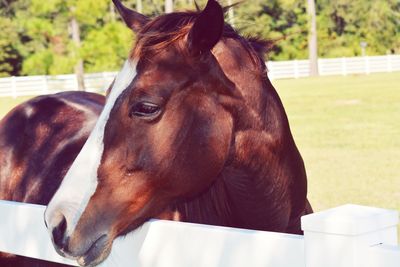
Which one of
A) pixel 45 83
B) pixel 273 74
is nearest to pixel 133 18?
pixel 45 83

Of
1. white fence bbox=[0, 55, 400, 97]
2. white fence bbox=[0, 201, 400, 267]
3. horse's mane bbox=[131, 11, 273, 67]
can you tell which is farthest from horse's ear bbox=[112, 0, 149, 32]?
white fence bbox=[0, 55, 400, 97]

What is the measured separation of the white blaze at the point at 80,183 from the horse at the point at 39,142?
1.67m

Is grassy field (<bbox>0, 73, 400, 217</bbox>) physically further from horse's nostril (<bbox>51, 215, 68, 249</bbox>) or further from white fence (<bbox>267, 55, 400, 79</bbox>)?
white fence (<bbox>267, 55, 400, 79</bbox>)

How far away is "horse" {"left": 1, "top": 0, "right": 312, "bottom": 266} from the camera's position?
8.73 feet

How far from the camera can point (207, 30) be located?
2.85 meters

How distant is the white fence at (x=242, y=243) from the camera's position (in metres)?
2.05

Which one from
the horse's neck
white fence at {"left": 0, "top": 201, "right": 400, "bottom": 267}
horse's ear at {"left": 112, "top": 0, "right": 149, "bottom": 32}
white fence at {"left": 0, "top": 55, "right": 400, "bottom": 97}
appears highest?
horse's ear at {"left": 112, "top": 0, "right": 149, "bottom": 32}

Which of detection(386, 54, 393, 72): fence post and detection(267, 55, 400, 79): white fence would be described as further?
detection(386, 54, 393, 72): fence post

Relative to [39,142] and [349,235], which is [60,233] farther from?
[39,142]

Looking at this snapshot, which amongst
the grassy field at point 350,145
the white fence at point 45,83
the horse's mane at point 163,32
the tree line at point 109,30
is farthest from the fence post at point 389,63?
the horse's mane at point 163,32

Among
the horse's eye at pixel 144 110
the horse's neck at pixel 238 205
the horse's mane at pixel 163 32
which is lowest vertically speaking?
the horse's neck at pixel 238 205

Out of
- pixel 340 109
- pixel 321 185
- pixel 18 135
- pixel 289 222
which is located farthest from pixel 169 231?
pixel 340 109

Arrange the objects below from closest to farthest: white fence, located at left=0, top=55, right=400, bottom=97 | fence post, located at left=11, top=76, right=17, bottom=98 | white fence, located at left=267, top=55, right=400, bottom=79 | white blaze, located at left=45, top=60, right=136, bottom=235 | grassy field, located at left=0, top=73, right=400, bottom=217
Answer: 1. white blaze, located at left=45, top=60, right=136, bottom=235
2. grassy field, located at left=0, top=73, right=400, bottom=217
3. fence post, located at left=11, top=76, right=17, bottom=98
4. white fence, located at left=0, top=55, right=400, bottom=97
5. white fence, located at left=267, top=55, right=400, bottom=79

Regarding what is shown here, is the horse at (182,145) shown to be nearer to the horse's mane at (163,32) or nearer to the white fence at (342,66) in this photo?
the horse's mane at (163,32)
